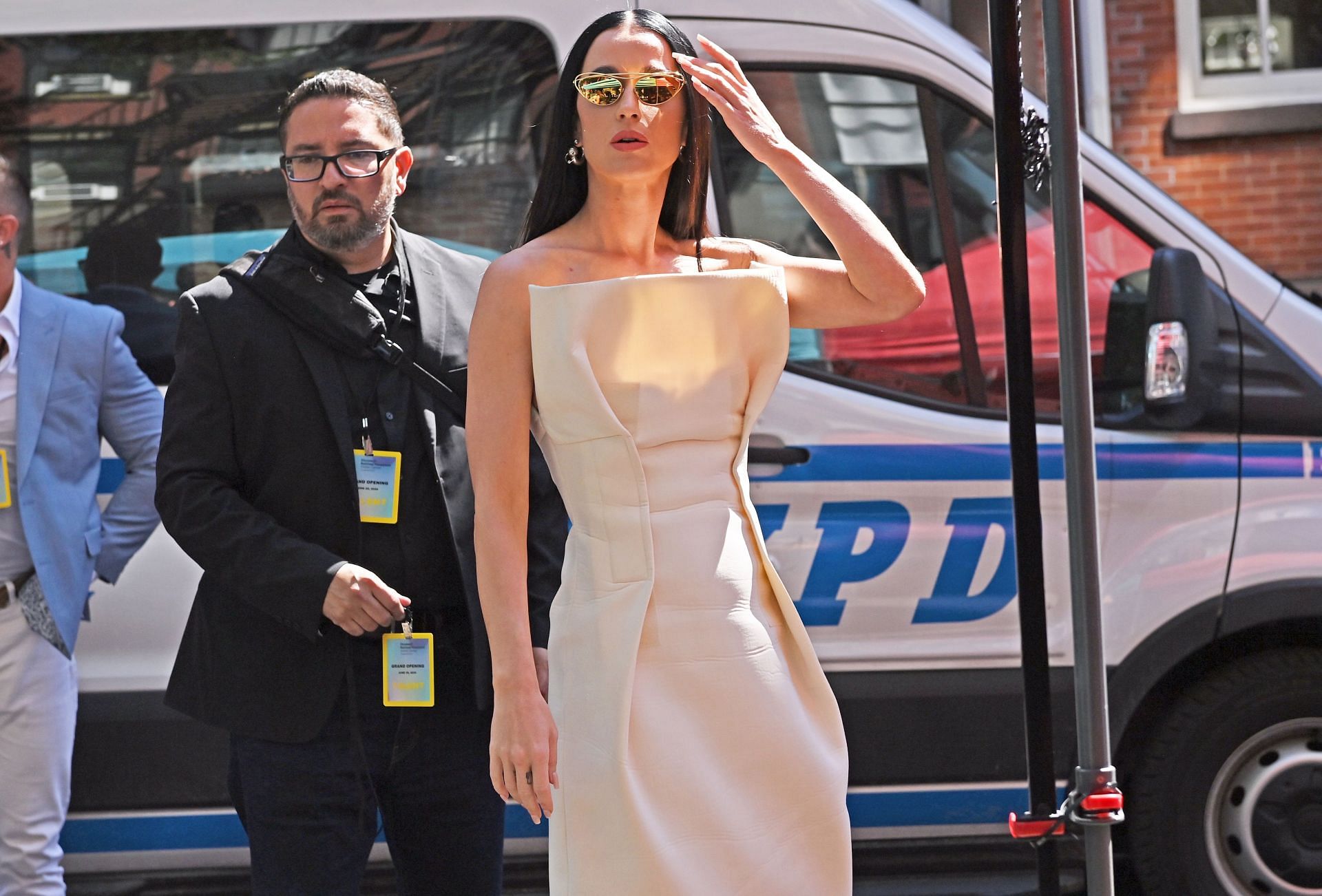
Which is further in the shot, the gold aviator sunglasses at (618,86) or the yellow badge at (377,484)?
the yellow badge at (377,484)

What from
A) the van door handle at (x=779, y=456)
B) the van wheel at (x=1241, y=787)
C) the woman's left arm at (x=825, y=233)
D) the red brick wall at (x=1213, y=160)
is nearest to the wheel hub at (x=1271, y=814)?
the van wheel at (x=1241, y=787)

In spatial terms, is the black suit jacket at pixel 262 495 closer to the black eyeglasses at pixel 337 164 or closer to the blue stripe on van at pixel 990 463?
the black eyeglasses at pixel 337 164

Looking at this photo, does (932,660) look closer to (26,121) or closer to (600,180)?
(600,180)

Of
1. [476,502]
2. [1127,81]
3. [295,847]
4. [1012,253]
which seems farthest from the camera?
[1127,81]

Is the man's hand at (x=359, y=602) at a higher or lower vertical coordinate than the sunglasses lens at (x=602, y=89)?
lower

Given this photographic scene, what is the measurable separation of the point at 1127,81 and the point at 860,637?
582cm

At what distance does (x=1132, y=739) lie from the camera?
157 inches

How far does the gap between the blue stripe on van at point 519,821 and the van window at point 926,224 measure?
3.30 ft

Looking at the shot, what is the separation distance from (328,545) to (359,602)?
0.21 meters

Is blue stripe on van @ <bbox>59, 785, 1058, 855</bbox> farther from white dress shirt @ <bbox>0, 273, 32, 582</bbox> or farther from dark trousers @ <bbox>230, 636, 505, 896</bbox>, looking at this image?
dark trousers @ <bbox>230, 636, 505, 896</bbox>

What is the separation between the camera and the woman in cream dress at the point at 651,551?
1972 millimetres

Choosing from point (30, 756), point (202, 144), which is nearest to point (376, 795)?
point (30, 756)

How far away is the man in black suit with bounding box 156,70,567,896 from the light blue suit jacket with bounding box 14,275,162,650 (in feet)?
3.27

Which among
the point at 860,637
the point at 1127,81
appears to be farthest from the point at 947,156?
the point at 1127,81
